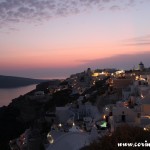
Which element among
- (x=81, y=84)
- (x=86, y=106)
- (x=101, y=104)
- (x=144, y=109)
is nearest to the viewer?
(x=144, y=109)

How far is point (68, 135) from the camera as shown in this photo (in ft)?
48.6

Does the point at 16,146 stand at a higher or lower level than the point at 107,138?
lower

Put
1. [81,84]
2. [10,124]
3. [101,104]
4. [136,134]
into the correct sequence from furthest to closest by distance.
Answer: [81,84] < [10,124] < [101,104] < [136,134]

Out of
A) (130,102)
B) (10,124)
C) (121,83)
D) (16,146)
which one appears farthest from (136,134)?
(10,124)

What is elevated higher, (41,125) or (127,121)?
(127,121)

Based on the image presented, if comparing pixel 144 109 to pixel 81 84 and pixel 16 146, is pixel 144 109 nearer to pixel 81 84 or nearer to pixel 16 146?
pixel 16 146

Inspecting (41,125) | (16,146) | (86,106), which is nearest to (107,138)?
(86,106)

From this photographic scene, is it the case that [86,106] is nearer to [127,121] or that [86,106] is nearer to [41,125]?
[41,125]

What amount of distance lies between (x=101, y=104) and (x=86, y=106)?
230 cm

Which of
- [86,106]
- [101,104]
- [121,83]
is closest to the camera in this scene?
[86,106]

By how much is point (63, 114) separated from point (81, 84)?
30.7 metres

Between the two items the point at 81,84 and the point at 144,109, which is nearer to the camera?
the point at 144,109

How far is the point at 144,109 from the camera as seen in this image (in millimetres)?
19359

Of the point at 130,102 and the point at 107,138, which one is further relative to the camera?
the point at 130,102
